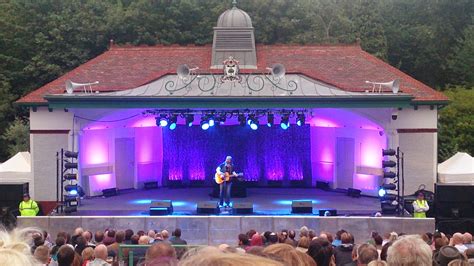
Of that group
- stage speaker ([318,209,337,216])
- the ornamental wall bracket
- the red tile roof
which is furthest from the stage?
the red tile roof

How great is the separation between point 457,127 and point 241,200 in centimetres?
1331

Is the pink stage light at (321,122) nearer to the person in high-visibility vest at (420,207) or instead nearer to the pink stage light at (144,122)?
the pink stage light at (144,122)

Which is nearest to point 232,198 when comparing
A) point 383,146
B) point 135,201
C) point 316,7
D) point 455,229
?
point 135,201

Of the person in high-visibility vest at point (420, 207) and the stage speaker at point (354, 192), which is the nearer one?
the person in high-visibility vest at point (420, 207)

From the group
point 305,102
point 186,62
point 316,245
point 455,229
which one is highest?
point 186,62

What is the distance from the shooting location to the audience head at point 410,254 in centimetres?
441

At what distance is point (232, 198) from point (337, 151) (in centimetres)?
458

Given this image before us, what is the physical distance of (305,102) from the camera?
21.4 metres

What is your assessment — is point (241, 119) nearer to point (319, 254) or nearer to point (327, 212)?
point (327, 212)

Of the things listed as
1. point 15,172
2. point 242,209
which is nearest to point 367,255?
point 242,209

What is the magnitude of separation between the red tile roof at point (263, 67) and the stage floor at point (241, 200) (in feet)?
11.7

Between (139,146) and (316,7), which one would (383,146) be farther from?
(316,7)

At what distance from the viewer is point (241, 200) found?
23.5 meters

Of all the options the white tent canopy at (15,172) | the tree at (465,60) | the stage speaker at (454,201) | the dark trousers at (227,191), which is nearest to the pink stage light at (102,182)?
the white tent canopy at (15,172)
